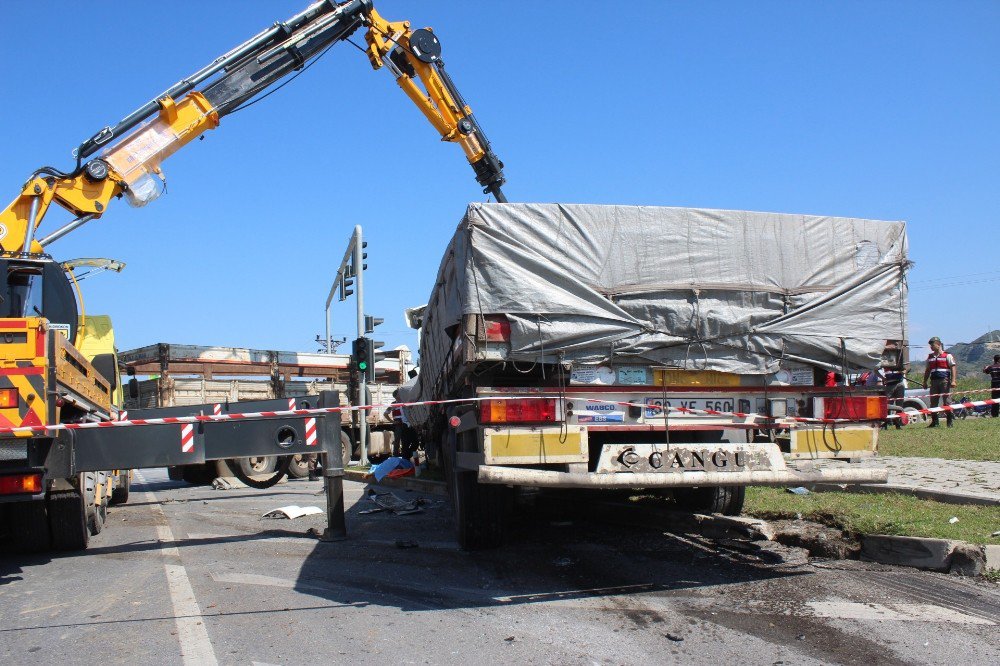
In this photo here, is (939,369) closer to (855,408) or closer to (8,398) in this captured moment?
(855,408)

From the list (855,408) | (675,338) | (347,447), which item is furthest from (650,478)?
Answer: (347,447)

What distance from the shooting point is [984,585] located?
17.2 feet

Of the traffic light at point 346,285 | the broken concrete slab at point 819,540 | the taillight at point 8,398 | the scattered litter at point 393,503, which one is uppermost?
the traffic light at point 346,285

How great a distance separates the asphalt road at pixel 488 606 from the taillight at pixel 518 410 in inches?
45.9

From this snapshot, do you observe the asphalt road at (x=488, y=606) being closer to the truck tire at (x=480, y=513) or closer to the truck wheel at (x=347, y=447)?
the truck tire at (x=480, y=513)

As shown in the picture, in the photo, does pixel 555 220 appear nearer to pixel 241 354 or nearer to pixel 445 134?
pixel 445 134

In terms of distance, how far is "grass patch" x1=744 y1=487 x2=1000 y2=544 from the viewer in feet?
20.0

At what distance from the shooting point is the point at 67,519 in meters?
7.57

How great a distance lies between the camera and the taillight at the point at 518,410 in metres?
5.39

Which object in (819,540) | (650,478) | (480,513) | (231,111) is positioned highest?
(231,111)

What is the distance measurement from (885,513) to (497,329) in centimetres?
383

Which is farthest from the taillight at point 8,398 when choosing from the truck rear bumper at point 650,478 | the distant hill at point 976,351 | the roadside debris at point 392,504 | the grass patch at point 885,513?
the distant hill at point 976,351

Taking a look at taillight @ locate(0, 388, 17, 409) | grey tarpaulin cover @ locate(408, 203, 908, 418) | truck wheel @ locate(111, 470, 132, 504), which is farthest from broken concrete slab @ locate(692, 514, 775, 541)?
truck wheel @ locate(111, 470, 132, 504)

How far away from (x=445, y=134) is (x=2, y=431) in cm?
1031
